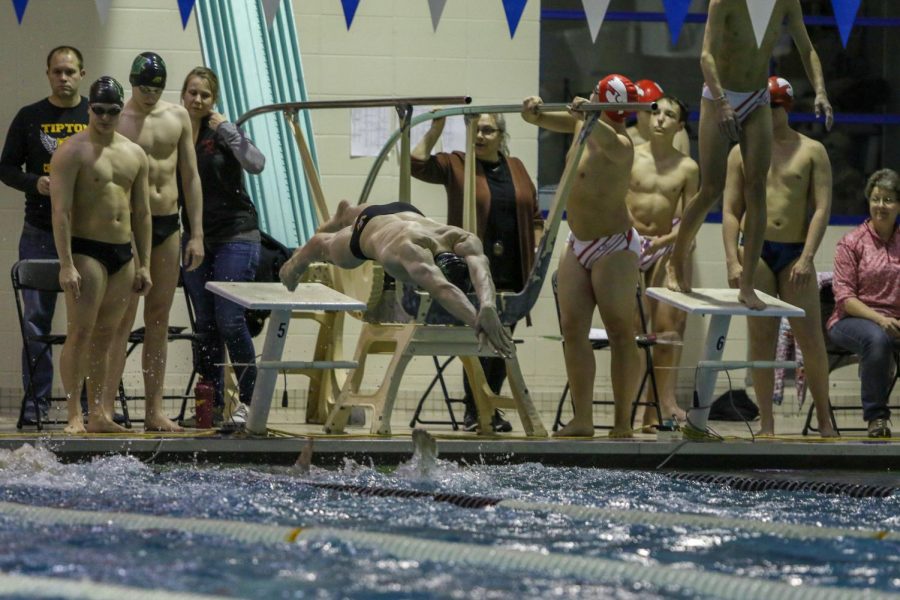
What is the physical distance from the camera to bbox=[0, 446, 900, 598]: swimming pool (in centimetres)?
452

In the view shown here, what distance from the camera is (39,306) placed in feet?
27.0

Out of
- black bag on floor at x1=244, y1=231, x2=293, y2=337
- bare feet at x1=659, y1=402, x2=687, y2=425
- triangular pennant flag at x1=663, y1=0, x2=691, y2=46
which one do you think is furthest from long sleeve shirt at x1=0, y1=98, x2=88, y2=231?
bare feet at x1=659, y1=402, x2=687, y2=425

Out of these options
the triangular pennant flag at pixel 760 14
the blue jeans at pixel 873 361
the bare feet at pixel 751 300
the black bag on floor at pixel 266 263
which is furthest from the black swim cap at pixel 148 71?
the blue jeans at pixel 873 361

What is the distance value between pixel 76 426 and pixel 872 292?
4.30m

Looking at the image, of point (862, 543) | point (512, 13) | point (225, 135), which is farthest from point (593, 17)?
point (862, 543)

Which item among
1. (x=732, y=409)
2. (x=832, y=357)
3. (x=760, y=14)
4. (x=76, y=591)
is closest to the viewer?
(x=76, y=591)

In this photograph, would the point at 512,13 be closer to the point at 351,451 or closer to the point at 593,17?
the point at 593,17

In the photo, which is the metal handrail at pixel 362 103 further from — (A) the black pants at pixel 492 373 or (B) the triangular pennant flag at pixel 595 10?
(A) the black pants at pixel 492 373

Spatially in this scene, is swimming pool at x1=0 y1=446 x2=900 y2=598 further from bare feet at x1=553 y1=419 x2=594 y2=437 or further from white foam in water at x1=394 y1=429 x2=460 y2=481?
bare feet at x1=553 y1=419 x2=594 y2=437

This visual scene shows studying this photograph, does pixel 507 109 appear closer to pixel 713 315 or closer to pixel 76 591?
pixel 713 315

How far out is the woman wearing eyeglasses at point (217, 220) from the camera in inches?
319

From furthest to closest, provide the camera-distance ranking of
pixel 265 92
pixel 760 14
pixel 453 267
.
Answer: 1. pixel 265 92
2. pixel 760 14
3. pixel 453 267

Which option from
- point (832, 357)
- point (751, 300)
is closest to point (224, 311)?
point (751, 300)

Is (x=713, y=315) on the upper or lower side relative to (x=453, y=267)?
lower
